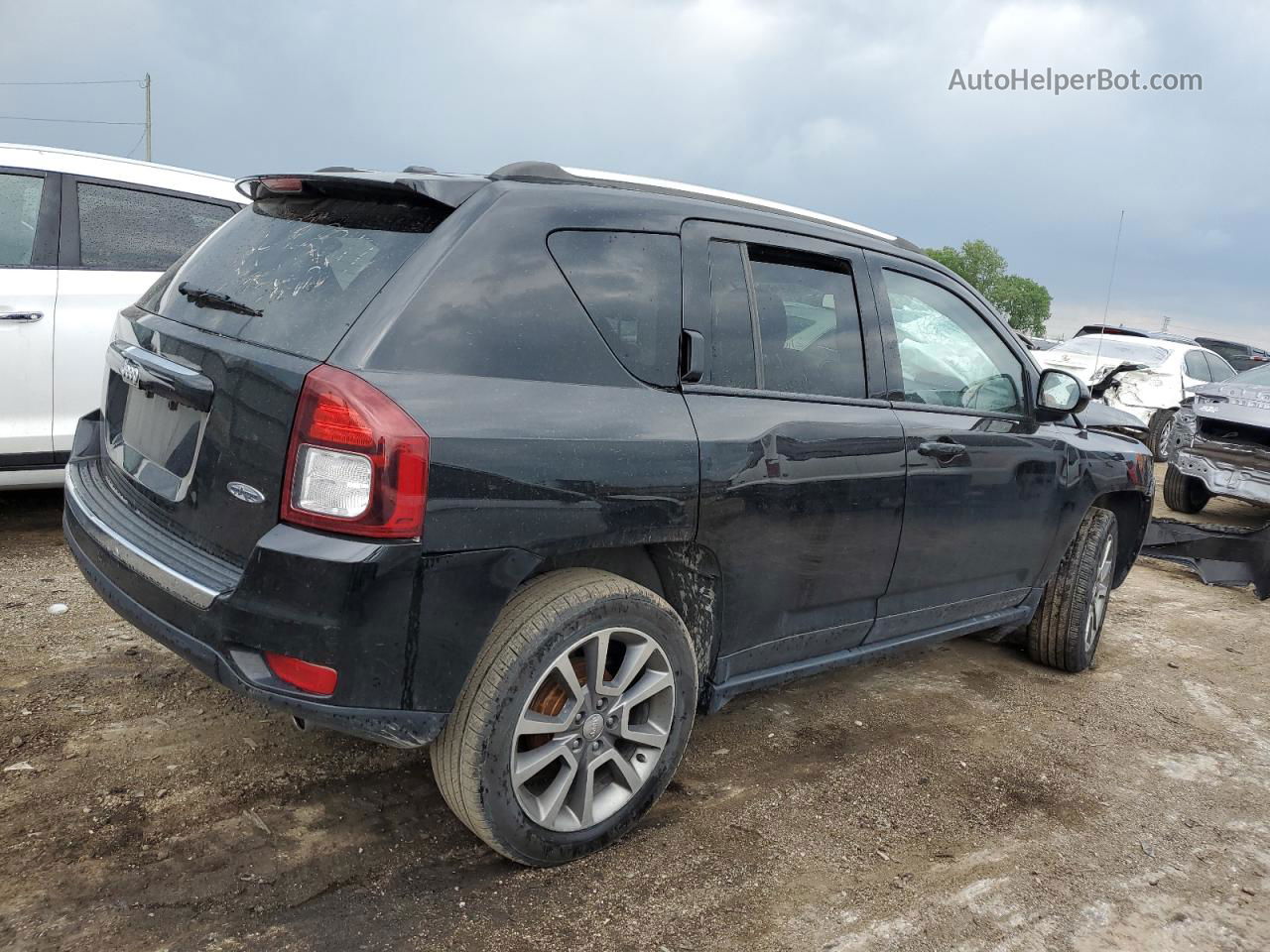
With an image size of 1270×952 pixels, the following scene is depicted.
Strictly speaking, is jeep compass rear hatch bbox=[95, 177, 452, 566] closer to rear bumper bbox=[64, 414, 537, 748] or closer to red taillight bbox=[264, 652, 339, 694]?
rear bumper bbox=[64, 414, 537, 748]

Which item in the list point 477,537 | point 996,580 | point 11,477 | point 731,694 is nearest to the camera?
point 477,537

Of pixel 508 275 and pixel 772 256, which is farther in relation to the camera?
pixel 772 256

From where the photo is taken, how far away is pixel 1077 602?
4398 mm

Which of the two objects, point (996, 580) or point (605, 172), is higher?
point (605, 172)

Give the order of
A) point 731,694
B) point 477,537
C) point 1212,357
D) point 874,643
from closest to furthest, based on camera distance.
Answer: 1. point 477,537
2. point 731,694
3. point 874,643
4. point 1212,357

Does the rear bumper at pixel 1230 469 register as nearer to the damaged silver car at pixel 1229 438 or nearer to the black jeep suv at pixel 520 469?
the damaged silver car at pixel 1229 438

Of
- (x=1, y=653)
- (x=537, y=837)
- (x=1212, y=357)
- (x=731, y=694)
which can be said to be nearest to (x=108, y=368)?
(x=1, y=653)

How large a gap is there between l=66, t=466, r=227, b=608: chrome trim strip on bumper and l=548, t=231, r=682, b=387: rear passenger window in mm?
1140

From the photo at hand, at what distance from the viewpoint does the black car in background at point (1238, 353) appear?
63.7 ft

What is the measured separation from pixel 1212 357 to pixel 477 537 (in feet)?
46.1

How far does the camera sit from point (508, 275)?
8.16ft

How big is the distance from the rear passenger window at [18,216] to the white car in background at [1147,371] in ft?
32.7

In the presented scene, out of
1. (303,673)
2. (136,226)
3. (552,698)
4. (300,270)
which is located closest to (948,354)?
(552,698)

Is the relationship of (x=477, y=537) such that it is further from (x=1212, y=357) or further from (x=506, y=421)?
(x=1212, y=357)
